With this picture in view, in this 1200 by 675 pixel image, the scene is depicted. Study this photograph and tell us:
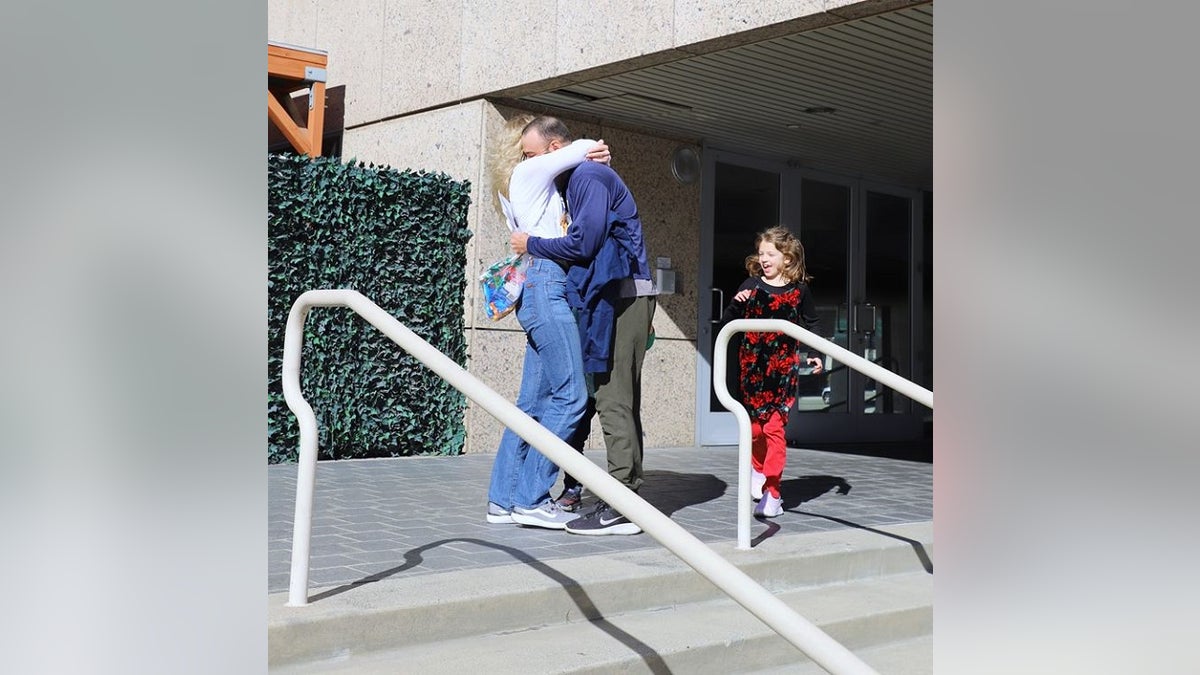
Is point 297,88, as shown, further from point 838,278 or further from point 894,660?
point 894,660

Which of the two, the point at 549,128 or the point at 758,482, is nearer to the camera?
the point at 549,128

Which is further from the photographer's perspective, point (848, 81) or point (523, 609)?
point (848, 81)

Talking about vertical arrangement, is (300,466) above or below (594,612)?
above

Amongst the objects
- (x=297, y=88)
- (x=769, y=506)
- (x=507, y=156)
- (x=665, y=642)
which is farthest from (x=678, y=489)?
(x=297, y=88)

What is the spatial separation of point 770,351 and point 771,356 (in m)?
0.03

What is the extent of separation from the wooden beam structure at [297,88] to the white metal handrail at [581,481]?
6135mm

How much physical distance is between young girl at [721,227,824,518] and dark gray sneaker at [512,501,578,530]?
112 centimetres

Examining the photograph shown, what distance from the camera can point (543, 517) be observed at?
16.5 feet

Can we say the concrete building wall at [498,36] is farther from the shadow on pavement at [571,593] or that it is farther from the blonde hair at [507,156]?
the shadow on pavement at [571,593]

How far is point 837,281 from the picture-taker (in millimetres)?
11594
